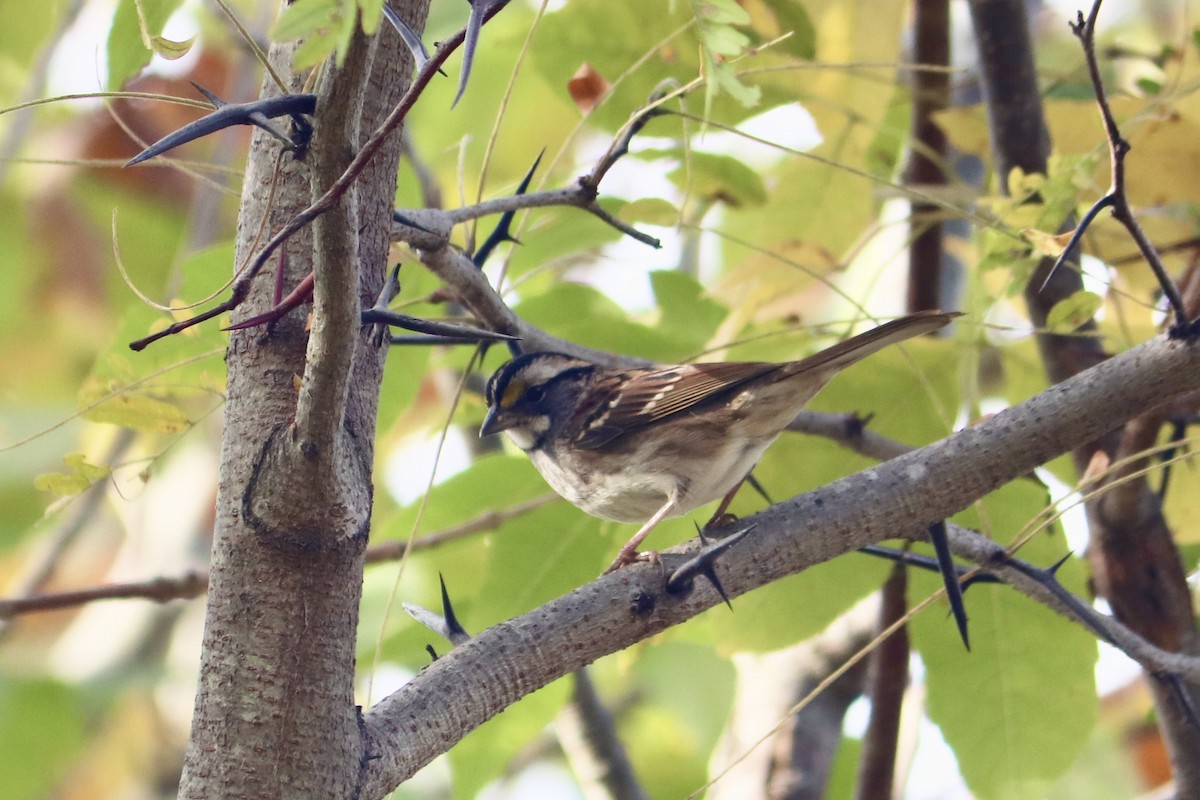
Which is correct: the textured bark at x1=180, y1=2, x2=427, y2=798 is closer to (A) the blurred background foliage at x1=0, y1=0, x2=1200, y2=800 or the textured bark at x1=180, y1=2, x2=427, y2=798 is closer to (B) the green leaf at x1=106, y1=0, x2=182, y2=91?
(A) the blurred background foliage at x1=0, y1=0, x2=1200, y2=800

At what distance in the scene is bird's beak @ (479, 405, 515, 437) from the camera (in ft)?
12.2

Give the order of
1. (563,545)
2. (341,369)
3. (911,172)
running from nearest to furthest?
(341,369) < (563,545) < (911,172)

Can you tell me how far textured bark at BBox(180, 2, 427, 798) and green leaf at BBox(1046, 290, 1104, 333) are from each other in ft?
3.93

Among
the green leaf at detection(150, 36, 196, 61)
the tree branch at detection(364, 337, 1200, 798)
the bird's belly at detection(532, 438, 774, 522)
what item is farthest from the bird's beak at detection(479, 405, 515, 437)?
the green leaf at detection(150, 36, 196, 61)

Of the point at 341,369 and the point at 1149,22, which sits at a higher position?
the point at 1149,22

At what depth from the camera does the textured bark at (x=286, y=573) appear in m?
1.50

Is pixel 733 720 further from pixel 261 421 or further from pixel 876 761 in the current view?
pixel 261 421

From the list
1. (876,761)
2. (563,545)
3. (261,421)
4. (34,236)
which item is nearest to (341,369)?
(261,421)

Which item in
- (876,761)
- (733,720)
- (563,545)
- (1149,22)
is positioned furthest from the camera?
(1149,22)

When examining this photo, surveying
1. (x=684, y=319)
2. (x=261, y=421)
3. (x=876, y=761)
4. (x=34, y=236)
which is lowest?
(x=876, y=761)

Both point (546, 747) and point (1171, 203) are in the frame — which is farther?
point (546, 747)

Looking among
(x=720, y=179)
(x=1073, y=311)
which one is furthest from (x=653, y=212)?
(x=1073, y=311)

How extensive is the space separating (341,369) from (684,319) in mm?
1892

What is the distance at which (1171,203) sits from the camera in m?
2.84
